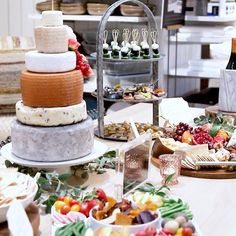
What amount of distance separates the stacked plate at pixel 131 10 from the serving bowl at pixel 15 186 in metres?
2.16

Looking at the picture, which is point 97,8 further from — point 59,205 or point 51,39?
point 59,205

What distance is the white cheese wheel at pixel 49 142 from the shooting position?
53.3 inches

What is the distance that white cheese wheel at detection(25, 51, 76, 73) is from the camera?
137 centimetres

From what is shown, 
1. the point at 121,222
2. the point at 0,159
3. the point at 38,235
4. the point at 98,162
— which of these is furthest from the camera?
the point at 0,159

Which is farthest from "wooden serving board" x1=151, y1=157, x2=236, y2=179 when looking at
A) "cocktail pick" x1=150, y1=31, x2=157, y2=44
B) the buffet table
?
"cocktail pick" x1=150, y1=31, x2=157, y2=44

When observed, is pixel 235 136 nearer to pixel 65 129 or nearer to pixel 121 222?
pixel 65 129

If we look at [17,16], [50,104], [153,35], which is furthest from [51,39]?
[17,16]

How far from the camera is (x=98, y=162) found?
1530mm

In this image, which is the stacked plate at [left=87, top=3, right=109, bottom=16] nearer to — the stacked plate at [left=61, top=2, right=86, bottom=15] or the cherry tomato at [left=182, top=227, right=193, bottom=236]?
the stacked plate at [left=61, top=2, right=86, bottom=15]

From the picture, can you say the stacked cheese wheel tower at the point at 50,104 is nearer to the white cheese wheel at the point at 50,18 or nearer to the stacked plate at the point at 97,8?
the white cheese wheel at the point at 50,18

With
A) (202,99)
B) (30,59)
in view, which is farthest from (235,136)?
(202,99)

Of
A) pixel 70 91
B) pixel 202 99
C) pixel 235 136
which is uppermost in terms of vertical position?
pixel 70 91

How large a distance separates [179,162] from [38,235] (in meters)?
0.50

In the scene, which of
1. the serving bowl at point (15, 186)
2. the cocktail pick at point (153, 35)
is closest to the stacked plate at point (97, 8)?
the cocktail pick at point (153, 35)
